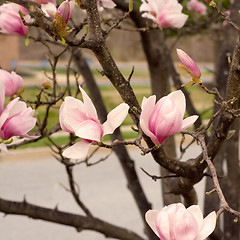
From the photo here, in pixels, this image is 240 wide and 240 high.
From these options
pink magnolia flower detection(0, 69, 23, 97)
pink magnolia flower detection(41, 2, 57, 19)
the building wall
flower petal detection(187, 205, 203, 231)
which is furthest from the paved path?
the building wall

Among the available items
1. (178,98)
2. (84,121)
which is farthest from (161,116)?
(84,121)

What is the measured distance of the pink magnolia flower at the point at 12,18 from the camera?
5.61 feet

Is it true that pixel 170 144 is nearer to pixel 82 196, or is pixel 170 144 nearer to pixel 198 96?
pixel 82 196

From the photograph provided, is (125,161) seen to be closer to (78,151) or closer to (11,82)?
(11,82)

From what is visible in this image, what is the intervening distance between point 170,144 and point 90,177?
459 centimetres

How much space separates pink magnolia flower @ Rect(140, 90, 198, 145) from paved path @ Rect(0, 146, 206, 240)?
A: 170 inches

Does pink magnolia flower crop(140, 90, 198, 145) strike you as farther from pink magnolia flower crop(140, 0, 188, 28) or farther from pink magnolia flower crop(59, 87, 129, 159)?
pink magnolia flower crop(140, 0, 188, 28)

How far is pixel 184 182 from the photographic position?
185 centimetres

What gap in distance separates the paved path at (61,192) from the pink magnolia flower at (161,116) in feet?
14.2

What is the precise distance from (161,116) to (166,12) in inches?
31.3

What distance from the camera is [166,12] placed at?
187 centimetres

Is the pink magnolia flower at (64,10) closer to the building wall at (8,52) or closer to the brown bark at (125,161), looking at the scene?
the brown bark at (125,161)

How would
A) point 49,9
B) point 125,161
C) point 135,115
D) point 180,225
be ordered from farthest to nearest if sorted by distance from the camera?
point 125,161
point 49,9
point 135,115
point 180,225

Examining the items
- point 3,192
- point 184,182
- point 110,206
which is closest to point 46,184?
point 3,192
